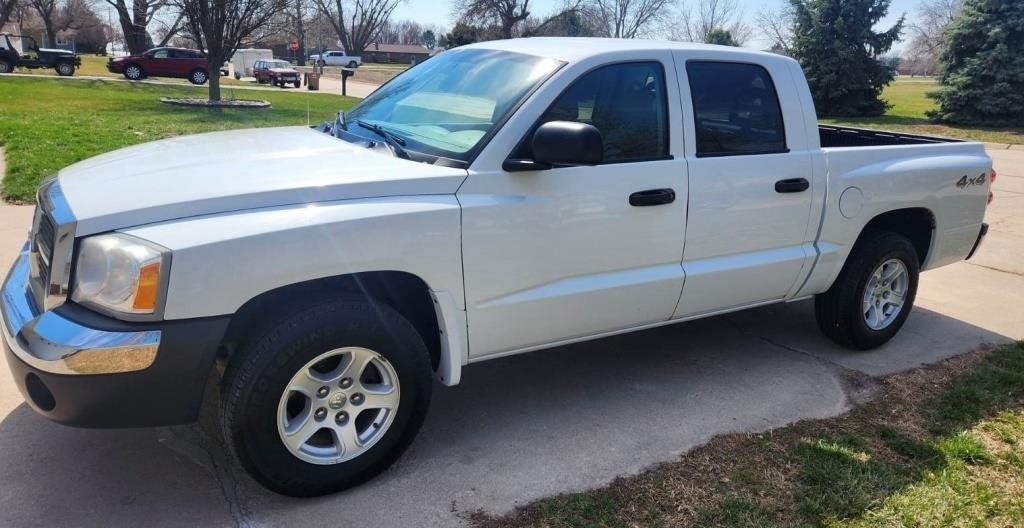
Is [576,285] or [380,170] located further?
[576,285]

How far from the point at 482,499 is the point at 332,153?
5.48 ft

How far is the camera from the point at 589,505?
3.04 meters

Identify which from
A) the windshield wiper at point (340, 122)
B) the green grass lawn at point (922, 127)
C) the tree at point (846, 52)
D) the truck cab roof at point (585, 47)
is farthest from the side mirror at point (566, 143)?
the tree at point (846, 52)

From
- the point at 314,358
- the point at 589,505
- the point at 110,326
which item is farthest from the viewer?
the point at 589,505

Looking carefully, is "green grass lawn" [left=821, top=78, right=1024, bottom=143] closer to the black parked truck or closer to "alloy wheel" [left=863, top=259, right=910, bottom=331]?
"alloy wheel" [left=863, top=259, right=910, bottom=331]

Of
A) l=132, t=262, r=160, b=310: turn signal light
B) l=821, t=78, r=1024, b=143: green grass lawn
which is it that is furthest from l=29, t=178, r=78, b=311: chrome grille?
l=821, t=78, r=1024, b=143: green grass lawn

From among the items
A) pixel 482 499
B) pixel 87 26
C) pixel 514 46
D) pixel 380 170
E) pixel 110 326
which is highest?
pixel 87 26

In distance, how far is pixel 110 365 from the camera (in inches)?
99.3

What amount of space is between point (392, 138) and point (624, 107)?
115cm

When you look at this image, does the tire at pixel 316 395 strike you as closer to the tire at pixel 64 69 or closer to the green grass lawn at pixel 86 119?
the green grass lawn at pixel 86 119

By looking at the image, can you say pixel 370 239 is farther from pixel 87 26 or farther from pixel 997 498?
pixel 87 26

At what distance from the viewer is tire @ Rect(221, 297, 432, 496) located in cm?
276

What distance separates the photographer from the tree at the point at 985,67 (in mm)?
22781

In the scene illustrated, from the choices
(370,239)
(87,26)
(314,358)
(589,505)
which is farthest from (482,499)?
(87,26)
